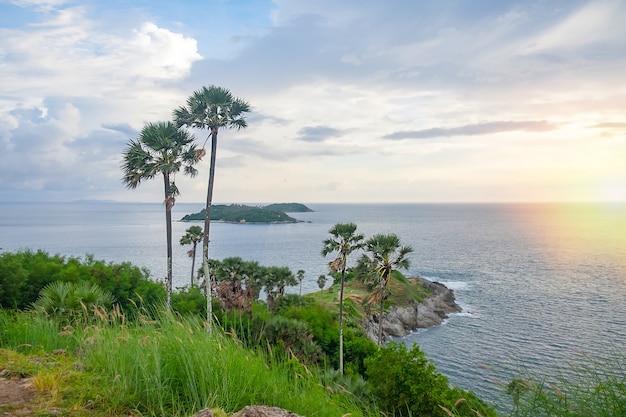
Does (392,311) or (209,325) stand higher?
(209,325)

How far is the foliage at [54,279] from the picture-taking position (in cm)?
1754

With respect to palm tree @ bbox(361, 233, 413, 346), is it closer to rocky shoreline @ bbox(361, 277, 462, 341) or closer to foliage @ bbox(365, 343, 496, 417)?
foliage @ bbox(365, 343, 496, 417)

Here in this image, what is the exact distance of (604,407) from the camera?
287 centimetres

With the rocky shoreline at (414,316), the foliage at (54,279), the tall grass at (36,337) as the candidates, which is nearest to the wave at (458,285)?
the rocky shoreline at (414,316)

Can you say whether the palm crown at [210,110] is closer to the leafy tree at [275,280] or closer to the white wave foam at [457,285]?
the leafy tree at [275,280]

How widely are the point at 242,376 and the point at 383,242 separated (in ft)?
87.0

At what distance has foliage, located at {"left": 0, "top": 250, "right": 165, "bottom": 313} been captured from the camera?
17541 millimetres

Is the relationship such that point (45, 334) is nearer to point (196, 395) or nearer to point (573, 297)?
point (196, 395)

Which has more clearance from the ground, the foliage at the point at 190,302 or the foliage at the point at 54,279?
the foliage at the point at 54,279

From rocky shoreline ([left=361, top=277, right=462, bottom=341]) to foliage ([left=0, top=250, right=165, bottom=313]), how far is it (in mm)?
31230

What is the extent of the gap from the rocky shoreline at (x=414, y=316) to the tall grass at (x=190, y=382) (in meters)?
48.0

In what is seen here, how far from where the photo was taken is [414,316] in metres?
58.5

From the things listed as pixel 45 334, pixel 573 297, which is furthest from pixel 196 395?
pixel 573 297

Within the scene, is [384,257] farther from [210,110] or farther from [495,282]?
[495,282]
